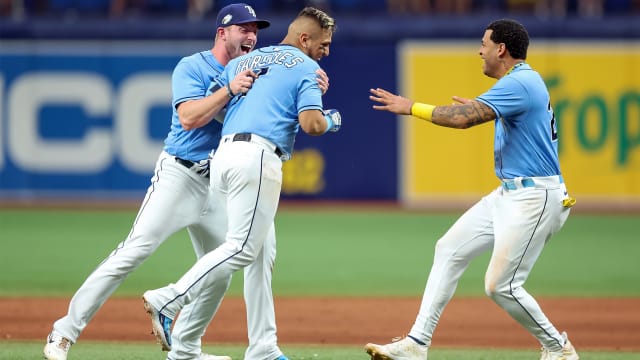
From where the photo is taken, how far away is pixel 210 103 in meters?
6.43

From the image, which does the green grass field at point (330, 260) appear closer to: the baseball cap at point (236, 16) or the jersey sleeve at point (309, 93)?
the jersey sleeve at point (309, 93)

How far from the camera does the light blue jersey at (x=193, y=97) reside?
6.68m

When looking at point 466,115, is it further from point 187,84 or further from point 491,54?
point 187,84

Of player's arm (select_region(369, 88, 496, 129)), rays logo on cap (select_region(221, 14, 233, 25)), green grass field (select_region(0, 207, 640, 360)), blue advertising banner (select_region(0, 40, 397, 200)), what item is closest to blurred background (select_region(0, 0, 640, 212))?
blue advertising banner (select_region(0, 40, 397, 200))

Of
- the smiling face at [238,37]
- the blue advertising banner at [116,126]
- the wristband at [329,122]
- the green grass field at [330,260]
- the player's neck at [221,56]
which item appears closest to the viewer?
the wristband at [329,122]

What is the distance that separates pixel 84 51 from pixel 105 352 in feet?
38.2

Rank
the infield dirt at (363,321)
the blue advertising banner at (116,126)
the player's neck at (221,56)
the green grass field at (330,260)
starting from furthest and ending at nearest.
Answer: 1. the blue advertising banner at (116,126)
2. the infield dirt at (363,321)
3. the green grass field at (330,260)
4. the player's neck at (221,56)

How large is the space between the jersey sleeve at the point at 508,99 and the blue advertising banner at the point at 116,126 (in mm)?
11472

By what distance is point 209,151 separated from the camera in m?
6.91

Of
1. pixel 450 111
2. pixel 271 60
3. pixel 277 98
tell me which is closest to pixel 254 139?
pixel 277 98

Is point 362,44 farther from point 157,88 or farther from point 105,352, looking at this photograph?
point 105,352

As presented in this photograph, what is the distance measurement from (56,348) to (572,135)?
12.8 metres

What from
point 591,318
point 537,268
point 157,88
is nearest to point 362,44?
point 157,88

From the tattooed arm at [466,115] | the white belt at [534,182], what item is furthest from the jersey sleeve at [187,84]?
the white belt at [534,182]
